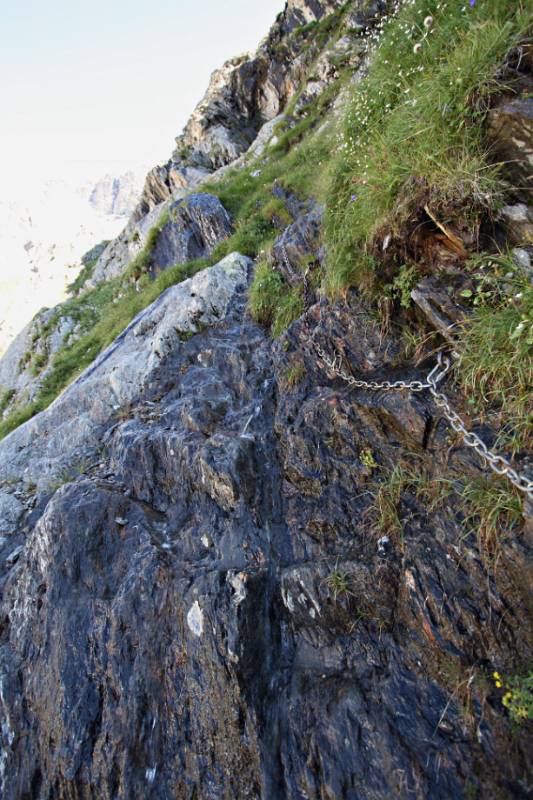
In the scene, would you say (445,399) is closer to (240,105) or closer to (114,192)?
(240,105)

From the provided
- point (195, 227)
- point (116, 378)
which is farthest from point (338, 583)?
point (195, 227)

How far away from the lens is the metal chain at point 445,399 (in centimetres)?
290

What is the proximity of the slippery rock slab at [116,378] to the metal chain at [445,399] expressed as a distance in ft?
14.1

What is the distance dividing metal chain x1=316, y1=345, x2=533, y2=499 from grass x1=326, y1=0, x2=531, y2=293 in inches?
46.4

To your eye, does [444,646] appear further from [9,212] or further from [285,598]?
[9,212]

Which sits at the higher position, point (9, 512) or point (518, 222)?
point (9, 512)

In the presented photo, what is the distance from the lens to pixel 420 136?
402cm

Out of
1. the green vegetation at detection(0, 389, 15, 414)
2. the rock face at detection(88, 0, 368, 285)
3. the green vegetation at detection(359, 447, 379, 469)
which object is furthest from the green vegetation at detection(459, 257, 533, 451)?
the rock face at detection(88, 0, 368, 285)

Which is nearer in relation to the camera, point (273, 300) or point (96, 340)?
point (273, 300)

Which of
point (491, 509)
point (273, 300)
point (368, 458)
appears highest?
point (273, 300)

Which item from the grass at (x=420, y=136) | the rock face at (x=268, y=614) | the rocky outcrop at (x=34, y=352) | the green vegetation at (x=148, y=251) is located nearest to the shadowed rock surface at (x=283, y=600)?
the rock face at (x=268, y=614)

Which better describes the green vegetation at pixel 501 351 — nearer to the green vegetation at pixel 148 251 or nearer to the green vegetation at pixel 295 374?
the green vegetation at pixel 295 374

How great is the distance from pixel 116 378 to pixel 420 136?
6.70 m

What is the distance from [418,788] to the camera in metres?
2.83
